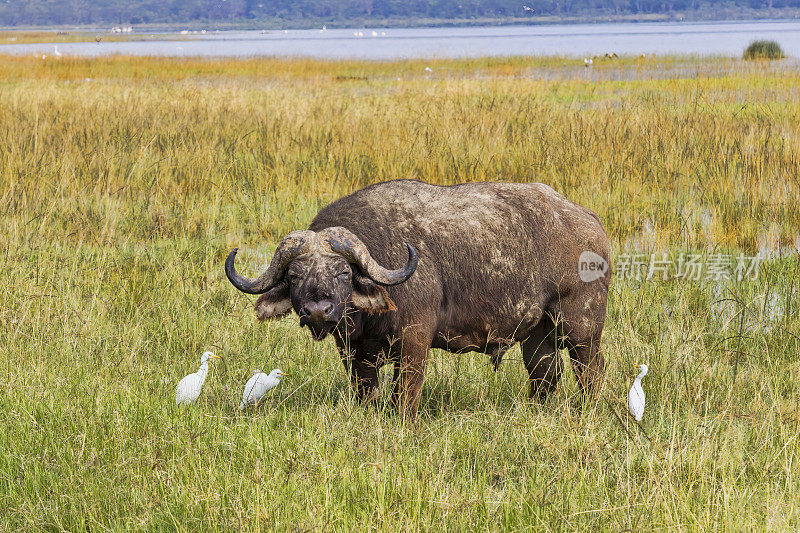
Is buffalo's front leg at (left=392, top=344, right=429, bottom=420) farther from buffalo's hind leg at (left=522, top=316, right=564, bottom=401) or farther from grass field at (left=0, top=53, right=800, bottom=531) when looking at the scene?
buffalo's hind leg at (left=522, top=316, right=564, bottom=401)

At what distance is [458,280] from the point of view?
4648 mm

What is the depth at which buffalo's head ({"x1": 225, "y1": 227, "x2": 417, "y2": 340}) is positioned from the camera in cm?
394

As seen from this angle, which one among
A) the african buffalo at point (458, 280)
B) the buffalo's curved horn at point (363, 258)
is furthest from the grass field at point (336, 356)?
the buffalo's curved horn at point (363, 258)

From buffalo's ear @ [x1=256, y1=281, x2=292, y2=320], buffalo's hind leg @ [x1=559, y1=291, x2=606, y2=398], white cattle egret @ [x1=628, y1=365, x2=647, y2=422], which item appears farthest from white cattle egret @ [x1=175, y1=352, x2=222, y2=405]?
white cattle egret @ [x1=628, y1=365, x2=647, y2=422]

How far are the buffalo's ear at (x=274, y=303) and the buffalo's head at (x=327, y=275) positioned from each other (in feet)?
0.12

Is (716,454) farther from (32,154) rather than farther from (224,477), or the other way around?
(32,154)

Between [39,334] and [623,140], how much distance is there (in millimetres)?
7505

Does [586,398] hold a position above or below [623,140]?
below

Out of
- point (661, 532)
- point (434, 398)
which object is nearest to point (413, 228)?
point (434, 398)

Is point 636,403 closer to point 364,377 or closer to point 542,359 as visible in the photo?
point 542,359

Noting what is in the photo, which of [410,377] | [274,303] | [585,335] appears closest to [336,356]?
[410,377]

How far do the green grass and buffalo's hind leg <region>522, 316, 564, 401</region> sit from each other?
2748 cm

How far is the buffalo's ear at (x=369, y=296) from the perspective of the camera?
414cm

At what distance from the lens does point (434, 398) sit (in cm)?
492
